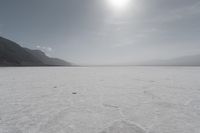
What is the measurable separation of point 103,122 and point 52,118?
922 mm

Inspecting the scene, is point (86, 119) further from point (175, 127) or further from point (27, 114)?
point (175, 127)

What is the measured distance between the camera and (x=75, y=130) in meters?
1.88

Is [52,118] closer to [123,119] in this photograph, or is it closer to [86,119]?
[86,119]

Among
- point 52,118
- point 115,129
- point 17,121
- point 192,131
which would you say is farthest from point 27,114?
point 192,131

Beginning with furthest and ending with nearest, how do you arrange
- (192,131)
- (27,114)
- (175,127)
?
(27,114), (175,127), (192,131)

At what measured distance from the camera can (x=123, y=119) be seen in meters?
2.26

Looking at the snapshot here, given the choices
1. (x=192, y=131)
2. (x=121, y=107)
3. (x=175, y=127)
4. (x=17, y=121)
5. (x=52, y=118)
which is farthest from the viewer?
(x=121, y=107)

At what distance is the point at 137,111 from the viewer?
8.61 feet

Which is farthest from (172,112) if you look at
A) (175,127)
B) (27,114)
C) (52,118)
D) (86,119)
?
(27,114)

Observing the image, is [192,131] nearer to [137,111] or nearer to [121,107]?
[137,111]

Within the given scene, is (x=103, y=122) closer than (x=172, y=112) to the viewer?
Yes

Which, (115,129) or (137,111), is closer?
(115,129)

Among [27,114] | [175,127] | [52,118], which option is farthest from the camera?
[27,114]

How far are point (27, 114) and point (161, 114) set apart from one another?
2.58m
